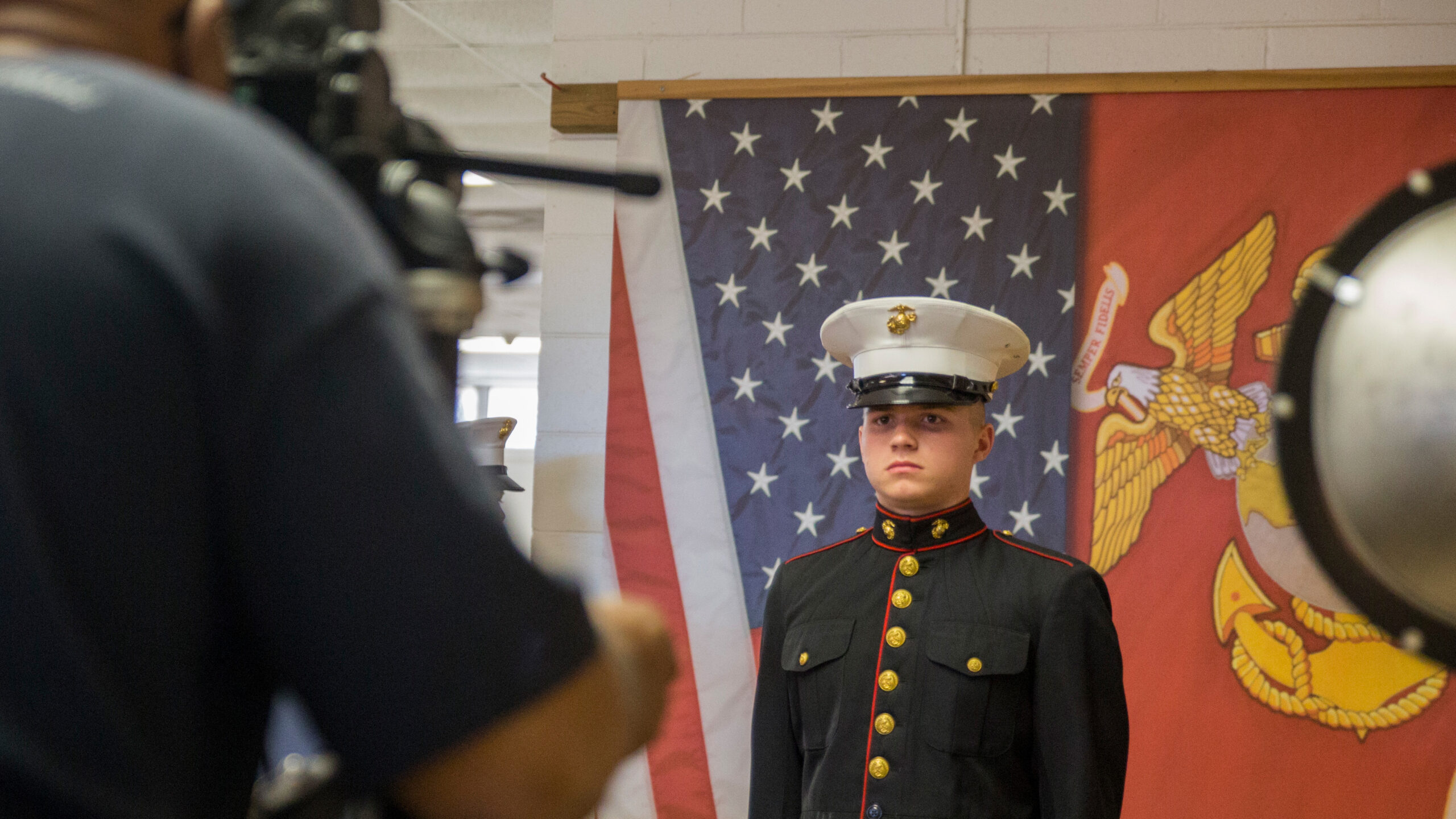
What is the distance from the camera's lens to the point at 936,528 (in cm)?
212

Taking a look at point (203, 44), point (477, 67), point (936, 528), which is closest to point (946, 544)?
point (936, 528)

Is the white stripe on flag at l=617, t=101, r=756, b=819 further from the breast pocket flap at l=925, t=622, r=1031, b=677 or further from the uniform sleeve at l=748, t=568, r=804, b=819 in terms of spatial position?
the breast pocket flap at l=925, t=622, r=1031, b=677

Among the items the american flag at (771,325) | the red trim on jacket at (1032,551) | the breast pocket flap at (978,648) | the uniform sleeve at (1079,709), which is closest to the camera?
the uniform sleeve at (1079,709)

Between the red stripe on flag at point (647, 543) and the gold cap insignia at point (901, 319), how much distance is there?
1.00 m

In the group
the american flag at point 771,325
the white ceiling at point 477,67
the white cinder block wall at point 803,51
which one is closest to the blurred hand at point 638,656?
the american flag at point 771,325

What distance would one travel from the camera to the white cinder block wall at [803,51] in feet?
9.51

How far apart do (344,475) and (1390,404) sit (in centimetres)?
55

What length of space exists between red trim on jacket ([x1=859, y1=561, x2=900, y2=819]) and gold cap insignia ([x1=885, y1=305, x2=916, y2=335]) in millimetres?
423

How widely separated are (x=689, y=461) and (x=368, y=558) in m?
2.56

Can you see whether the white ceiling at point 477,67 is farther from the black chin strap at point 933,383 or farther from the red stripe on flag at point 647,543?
the black chin strap at point 933,383

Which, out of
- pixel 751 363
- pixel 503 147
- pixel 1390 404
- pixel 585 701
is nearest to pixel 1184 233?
pixel 751 363

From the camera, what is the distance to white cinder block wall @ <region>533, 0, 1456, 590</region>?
2898 millimetres

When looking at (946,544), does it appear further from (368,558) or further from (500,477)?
(500,477)

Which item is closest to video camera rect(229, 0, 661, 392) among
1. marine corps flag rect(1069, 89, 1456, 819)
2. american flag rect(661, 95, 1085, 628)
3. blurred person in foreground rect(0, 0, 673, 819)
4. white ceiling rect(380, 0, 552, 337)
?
blurred person in foreground rect(0, 0, 673, 819)
